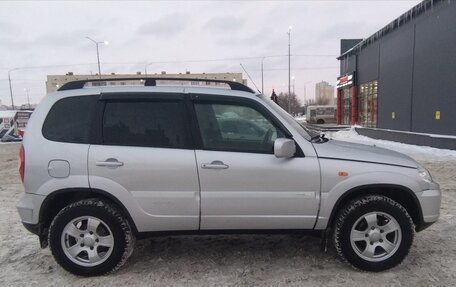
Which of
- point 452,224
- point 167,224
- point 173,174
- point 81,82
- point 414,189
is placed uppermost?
point 81,82

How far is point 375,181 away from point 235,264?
5.45 feet

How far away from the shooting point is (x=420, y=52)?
59.8 ft

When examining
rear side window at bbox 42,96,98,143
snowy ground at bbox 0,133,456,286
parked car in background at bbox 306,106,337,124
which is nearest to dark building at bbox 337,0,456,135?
snowy ground at bbox 0,133,456,286

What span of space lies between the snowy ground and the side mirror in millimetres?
1209

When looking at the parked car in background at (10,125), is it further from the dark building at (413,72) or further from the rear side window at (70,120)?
the rear side window at (70,120)

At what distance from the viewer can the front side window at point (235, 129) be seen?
3.88 m

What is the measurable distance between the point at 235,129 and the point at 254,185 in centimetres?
65

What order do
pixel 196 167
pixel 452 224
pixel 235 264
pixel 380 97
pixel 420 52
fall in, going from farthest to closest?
1. pixel 380 97
2. pixel 420 52
3. pixel 452 224
4. pixel 235 264
5. pixel 196 167

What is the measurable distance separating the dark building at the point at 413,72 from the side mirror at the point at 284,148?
47.3 feet

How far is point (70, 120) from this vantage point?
3.92 m

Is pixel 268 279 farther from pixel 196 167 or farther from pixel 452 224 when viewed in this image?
pixel 452 224

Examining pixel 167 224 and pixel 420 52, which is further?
pixel 420 52

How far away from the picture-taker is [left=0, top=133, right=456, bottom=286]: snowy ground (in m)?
3.76

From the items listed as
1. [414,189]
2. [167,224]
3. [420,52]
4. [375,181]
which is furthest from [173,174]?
[420,52]
